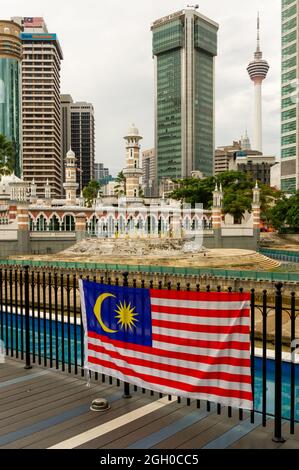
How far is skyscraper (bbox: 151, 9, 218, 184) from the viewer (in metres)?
166

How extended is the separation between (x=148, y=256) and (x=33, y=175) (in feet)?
364

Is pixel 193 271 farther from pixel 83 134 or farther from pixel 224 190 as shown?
pixel 83 134

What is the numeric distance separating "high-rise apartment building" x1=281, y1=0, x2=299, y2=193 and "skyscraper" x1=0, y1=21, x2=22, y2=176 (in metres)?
83.2

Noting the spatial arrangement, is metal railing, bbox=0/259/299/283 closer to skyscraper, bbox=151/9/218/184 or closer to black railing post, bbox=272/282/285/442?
black railing post, bbox=272/282/285/442

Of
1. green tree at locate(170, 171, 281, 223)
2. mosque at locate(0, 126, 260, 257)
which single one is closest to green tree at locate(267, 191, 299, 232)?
green tree at locate(170, 171, 281, 223)

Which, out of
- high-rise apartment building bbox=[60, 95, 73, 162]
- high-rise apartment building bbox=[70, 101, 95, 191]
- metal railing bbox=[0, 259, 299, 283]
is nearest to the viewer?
metal railing bbox=[0, 259, 299, 283]

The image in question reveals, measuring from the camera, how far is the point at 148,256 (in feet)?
129

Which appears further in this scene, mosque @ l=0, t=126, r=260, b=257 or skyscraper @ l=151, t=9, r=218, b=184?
skyscraper @ l=151, t=9, r=218, b=184

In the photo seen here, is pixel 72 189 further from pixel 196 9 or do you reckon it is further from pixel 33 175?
pixel 196 9

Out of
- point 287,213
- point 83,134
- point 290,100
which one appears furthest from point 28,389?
point 83,134

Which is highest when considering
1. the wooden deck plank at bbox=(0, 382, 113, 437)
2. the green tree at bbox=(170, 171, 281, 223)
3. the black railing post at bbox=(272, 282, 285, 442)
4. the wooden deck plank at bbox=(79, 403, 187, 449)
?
the green tree at bbox=(170, 171, 281, 223)

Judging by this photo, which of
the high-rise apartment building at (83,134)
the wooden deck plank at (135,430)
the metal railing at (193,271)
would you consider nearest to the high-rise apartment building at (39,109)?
the high-rise apartment building at (83,134)

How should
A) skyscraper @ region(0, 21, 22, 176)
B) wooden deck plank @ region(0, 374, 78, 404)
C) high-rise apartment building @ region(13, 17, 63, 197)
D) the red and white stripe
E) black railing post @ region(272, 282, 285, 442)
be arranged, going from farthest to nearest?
high-rise apartment building @ region(13, 17, 63, 197)
skyscraper @ region(0, 21, 22, 176)
wooden deck plank @ region(0, 374, 78, 404)
the red and white stripe
black railing post @ region(272, 282, 285, 442)
